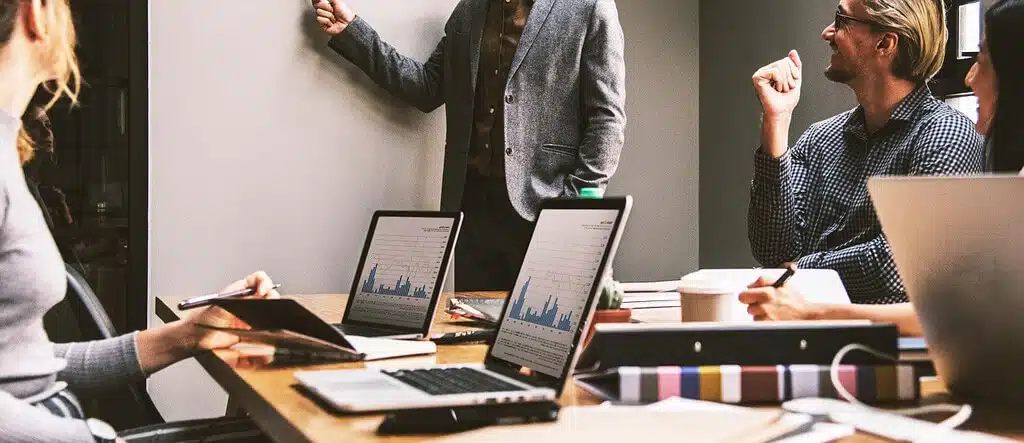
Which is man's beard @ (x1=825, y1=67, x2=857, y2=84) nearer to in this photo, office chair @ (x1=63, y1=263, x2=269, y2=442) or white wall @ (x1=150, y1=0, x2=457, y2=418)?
white wall @ (x1=150, y1=0, x2=457, y2=418)

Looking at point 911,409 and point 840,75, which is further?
point 840,75

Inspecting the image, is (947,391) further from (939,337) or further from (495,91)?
(495,91)

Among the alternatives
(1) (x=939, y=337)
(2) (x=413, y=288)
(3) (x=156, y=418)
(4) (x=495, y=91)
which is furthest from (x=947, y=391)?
(4) (x=495, y=91)

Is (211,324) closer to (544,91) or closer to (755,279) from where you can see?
(755,279)

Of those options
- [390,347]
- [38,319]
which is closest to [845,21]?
[390,347]

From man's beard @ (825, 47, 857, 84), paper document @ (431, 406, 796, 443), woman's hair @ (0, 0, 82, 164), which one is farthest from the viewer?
man's beard @ (825, 47, 857, 84)

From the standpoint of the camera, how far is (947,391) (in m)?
1.01

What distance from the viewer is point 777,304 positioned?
4.49 feet

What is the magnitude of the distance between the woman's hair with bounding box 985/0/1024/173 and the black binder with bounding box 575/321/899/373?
584 mm

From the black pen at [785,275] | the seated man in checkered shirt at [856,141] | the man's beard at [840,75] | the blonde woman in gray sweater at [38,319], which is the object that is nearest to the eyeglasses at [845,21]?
the seated man in checkered shirt at [856,141]

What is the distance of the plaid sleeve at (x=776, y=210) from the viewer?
2324 millimetres

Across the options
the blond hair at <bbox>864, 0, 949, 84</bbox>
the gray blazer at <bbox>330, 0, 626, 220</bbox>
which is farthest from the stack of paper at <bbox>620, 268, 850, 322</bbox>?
the gray blazer at <bbox>330, 0, 626, 220</bbox>

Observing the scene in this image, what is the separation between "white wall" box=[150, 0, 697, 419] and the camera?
292 centimetres

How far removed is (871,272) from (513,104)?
127 cm
